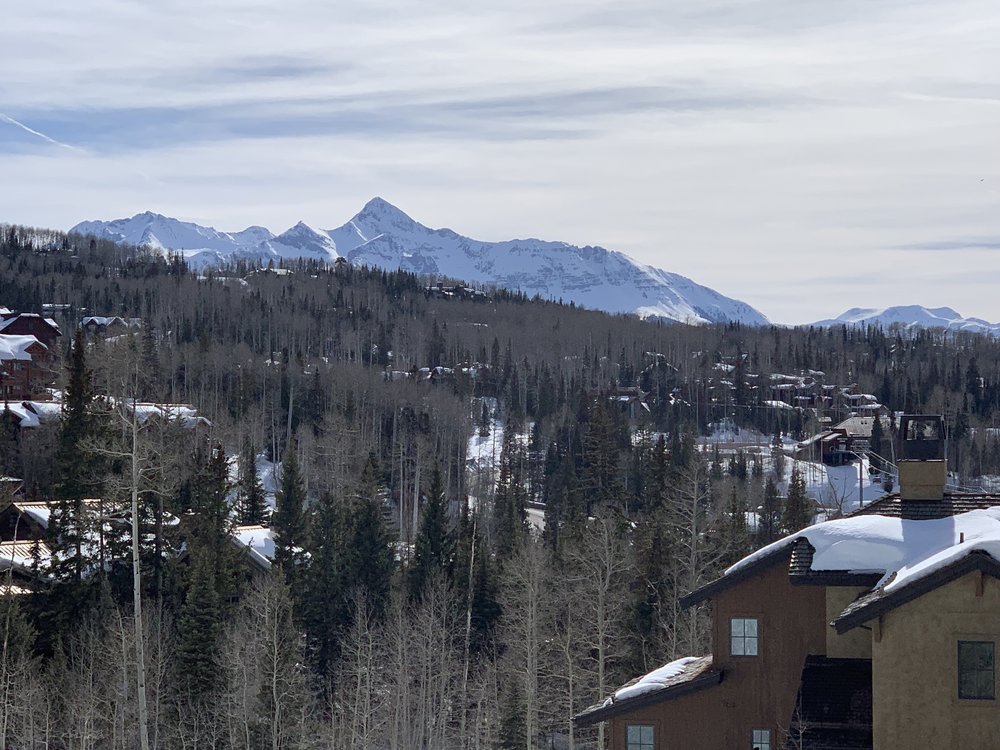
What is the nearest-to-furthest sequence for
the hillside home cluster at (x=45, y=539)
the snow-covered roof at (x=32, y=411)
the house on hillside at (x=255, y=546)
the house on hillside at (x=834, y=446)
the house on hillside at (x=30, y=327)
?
the hillside home cluster at (x=45, y=539) < the house on hillside at (x=255, y=546) < the snow-covered roof at (x=32, y=411) < the house on hillside at (x=30, y=327) < the house on hillside at (x=834, y=446)

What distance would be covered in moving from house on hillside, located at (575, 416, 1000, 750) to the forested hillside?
1069 centimetres

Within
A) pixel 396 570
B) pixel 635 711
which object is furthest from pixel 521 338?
pixel 635 711

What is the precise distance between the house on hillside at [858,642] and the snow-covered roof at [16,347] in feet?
245

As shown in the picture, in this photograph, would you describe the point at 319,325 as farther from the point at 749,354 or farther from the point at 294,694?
the point at 294,694

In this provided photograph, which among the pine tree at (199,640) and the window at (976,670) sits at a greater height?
the window at (976,670)

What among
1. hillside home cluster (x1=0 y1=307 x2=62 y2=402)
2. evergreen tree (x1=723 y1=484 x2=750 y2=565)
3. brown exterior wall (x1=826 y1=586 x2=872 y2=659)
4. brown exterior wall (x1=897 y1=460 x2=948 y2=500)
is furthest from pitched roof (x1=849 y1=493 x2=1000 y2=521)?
hillside home cluster (x1=0 y1=307 x2=62 y2=402)

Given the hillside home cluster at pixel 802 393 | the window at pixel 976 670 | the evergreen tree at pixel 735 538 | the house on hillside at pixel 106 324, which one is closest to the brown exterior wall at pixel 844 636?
the window at pixel 976 670

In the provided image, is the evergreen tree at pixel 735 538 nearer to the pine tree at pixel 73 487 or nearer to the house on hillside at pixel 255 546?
the house on hillside at pixel 255 546

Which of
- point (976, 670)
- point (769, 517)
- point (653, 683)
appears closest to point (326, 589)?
point (769, 517)

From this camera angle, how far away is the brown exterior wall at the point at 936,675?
19094mm

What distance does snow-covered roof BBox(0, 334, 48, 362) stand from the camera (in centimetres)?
8988

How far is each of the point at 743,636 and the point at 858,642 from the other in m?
2.18

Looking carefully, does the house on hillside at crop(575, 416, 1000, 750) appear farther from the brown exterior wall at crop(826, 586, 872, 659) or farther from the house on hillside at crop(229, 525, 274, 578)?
the house on hillside at crop(229, 525, 274, 578)

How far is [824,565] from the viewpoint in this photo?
73.8 ft
